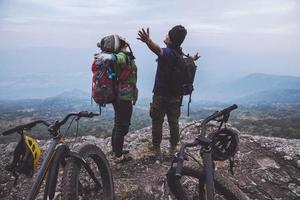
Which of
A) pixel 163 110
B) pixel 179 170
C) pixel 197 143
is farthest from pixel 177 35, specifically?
pixel 179 170

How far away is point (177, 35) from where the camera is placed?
7.44m

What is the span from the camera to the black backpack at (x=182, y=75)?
771 cm

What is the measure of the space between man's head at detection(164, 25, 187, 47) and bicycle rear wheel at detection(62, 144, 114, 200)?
3.32 meters

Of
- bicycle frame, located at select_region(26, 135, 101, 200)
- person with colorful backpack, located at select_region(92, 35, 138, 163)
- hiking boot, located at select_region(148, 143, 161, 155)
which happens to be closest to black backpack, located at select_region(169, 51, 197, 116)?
person with colorful backpack, located at select_region(92, 35, 138, 163)

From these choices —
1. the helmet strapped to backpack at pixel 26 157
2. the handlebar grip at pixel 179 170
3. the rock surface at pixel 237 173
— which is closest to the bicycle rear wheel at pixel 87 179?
the helmet strapped to backpack at pixel 26 157

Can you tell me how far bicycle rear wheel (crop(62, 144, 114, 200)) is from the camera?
429cm

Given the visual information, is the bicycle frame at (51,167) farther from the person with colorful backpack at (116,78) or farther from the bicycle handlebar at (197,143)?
the person with colorful backpack at (116,78)

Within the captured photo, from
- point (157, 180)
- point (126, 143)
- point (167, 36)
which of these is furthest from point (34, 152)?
point (126, 143)

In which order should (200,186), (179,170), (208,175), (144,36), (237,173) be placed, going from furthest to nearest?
(237,173)
(144,36)
(200,186)
(208,175)
(179,170)

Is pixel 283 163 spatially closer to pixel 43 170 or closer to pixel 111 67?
pixel 111 67

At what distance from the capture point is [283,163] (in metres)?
9.39

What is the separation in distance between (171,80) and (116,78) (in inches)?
55.7

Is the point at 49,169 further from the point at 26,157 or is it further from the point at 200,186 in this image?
the point at 200,186

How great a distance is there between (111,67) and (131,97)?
939mm
